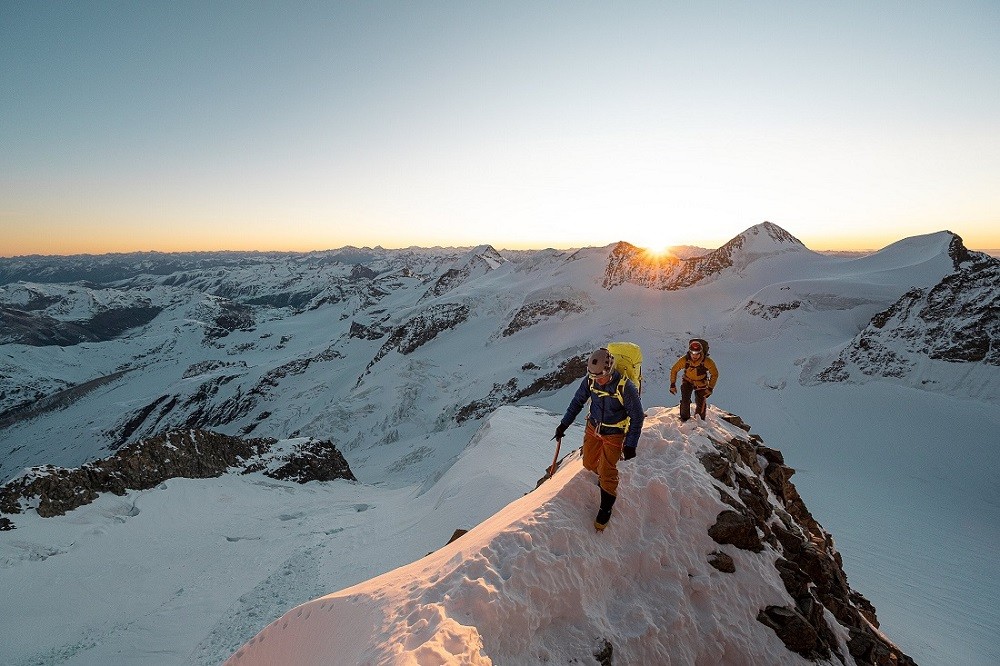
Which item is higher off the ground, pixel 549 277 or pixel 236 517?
pixel 549 277

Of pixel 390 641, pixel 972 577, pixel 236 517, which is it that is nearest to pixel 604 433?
pixel 390 641

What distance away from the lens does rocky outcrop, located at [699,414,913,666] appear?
5.54m

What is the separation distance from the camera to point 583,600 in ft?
16.8

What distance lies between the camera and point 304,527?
19250 mm

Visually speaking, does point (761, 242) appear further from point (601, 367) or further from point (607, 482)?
point (607, 482)

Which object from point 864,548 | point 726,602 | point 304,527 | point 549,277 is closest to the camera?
point 726,602

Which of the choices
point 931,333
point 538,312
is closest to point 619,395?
point 931,333

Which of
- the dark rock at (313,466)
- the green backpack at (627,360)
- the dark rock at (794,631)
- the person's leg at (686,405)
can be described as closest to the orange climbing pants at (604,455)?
the green backpack at (627,360)

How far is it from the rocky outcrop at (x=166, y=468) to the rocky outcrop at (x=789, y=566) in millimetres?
25298

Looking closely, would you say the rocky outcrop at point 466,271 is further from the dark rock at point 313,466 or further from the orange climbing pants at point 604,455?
the orange climbing pants at point 604,455

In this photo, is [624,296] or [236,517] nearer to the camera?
[236,517]

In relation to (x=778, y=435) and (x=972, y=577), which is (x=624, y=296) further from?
(x=972, y=577)

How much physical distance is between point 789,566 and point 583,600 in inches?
138

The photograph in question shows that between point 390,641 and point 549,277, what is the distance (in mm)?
85434
